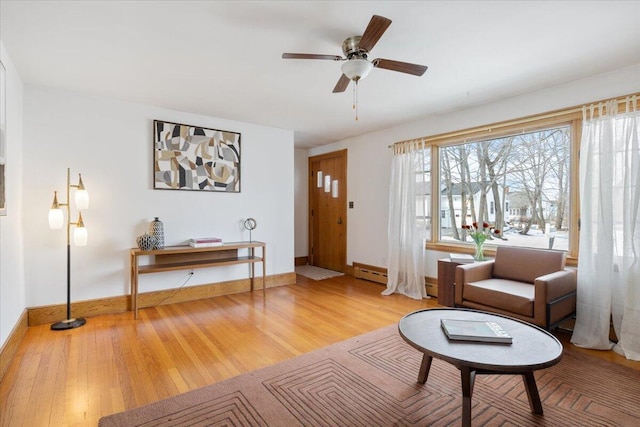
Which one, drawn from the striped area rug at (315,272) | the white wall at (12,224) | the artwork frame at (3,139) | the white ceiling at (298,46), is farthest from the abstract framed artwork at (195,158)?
the striped area rug at (315,272)

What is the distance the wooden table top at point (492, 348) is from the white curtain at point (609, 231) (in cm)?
130

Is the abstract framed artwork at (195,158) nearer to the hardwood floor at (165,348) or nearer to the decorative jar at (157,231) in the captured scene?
the decorative jar at (157,231)

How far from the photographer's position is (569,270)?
2.92 m

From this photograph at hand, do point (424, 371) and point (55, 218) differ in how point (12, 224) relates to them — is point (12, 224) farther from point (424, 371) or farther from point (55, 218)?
point (424, 371)

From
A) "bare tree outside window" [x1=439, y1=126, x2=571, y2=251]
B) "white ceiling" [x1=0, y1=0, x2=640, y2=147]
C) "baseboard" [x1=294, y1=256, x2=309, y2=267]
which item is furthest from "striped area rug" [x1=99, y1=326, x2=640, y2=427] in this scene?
"baseboard" [x1=294, y1=256, x2=309, y2=267]

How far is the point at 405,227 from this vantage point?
4387 millimetres

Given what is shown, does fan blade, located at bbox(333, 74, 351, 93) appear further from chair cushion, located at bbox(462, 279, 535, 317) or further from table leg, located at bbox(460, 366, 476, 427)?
chair cushion, located at bbox(462, 279, 535, 317)

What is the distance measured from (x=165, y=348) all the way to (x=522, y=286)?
10.8 feet

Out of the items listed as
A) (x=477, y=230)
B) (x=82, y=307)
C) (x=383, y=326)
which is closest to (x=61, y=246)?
(x=82, y=307)

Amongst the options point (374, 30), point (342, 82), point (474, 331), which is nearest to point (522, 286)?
point (474, 331)

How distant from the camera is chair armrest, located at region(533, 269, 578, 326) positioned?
2.53 m

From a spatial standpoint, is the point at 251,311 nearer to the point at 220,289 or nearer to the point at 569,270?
the point at 220,289

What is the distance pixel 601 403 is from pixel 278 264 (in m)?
3.80

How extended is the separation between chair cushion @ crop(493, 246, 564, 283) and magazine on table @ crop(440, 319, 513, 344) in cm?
150
